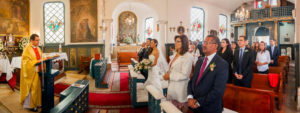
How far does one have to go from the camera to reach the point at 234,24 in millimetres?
19188

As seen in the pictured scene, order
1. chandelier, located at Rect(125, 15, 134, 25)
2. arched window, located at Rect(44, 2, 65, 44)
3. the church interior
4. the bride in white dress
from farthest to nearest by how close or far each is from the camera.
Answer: chandelier, located at Rect(125, 15, 134, 25)
arched window, located at Rect(44, 2, 65, 44)
the bride in white dress
the church interior

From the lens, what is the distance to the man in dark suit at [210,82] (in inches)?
77.9

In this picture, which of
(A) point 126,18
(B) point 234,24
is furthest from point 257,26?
(A) point 126,18

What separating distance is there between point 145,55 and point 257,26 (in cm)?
1732

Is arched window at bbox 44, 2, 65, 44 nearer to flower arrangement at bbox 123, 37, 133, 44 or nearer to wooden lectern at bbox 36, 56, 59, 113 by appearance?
flower arrangement at bbox 123, 37, 133, 44

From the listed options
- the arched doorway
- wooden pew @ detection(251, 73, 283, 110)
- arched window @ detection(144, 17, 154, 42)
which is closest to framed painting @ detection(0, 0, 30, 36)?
arched window @ detection(144, 17, 154, 42)

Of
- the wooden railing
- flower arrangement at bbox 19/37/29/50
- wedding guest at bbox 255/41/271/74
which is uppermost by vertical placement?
the wooden railing

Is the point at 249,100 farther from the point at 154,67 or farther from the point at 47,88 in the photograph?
the point at 47,88

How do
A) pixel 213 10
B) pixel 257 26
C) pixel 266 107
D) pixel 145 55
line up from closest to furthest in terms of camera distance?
pixel 266 107
pixel 145 55
pixel 213 10
pixel 257 26

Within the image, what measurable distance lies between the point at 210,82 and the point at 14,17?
10698 millimetres

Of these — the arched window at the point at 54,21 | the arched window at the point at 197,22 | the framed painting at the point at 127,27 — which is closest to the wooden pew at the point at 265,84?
the arched window at the point at 197,22

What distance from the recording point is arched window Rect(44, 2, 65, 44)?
11.0m

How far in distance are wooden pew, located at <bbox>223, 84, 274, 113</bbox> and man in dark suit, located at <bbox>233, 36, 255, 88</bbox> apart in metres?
0.65

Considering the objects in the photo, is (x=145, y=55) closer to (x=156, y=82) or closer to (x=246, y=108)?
(x=156, y=82)
